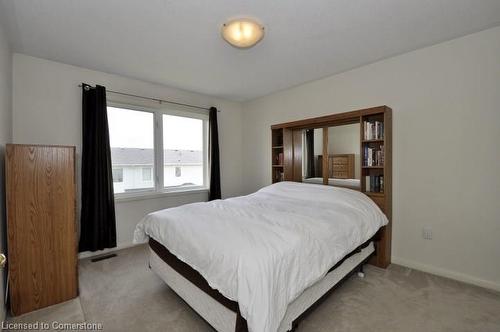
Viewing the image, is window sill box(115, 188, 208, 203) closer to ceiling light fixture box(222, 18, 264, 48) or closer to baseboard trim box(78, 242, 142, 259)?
baseboard trim box(78, 242, 142, 259)

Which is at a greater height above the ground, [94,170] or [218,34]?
[218,34]

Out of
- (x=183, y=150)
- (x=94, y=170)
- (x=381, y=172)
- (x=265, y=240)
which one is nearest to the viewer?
(x=265, y=240)

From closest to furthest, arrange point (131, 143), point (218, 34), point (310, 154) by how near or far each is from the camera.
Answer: point (218, 34), point (131, 143), point (310, 154)

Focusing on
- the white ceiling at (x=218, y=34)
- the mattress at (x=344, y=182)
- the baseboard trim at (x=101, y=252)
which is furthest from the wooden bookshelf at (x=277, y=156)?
the baseboard trim at (x=101, y=252)

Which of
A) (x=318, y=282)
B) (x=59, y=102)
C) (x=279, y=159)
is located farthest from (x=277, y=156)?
(x=59, y=102)

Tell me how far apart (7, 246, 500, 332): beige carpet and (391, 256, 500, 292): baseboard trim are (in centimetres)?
8

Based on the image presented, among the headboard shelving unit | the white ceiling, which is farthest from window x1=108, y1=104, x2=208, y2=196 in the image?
the headboard shelving unit

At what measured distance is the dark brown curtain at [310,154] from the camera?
3.54 metres

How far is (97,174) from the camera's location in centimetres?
288

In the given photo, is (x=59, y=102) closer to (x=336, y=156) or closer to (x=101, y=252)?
(x=101, y=252)

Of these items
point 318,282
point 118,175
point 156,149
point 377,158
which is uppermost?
point 156,149

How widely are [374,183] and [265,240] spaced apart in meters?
1.88

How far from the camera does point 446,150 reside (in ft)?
7.79

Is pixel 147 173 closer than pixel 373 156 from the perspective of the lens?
No
